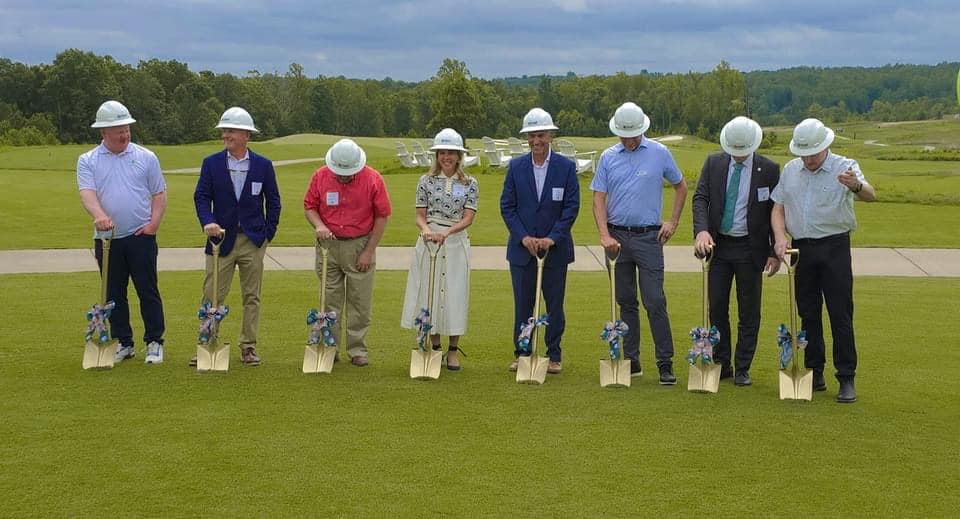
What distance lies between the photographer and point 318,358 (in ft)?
31.1

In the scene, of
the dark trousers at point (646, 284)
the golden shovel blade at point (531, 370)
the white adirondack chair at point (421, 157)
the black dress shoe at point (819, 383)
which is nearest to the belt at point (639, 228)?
the dark trousers at point (646, 284)

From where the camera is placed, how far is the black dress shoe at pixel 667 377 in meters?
9.16

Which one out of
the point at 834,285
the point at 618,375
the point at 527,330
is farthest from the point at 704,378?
the point at 527,330

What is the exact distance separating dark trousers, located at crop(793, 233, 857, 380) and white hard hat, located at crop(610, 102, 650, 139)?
1461mm

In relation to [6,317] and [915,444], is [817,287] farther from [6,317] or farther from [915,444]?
[6,317]

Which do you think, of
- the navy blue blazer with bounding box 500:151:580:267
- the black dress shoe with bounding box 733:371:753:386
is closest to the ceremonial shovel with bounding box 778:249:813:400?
the black dress shoe with bounding box 733:371:753:386

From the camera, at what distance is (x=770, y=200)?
8875 millimetres

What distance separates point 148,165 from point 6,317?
339 centimetres

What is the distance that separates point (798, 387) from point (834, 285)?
0.80m

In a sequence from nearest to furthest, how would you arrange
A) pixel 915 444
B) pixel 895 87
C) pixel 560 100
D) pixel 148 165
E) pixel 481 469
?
pixel 481 469, pixel 915 444, pixel 148 165, pixel 560 100, pixel 895 87

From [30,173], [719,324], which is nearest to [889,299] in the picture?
[719,324]

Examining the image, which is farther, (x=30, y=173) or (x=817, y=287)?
(x=30, y=173)

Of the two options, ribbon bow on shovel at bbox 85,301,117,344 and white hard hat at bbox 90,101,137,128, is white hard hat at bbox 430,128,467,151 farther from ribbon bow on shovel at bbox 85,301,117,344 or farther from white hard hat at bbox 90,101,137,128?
ribbon bow on shovel at bbox 85,301,117,344

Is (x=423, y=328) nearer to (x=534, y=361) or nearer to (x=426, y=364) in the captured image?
(x=426, y=364)
